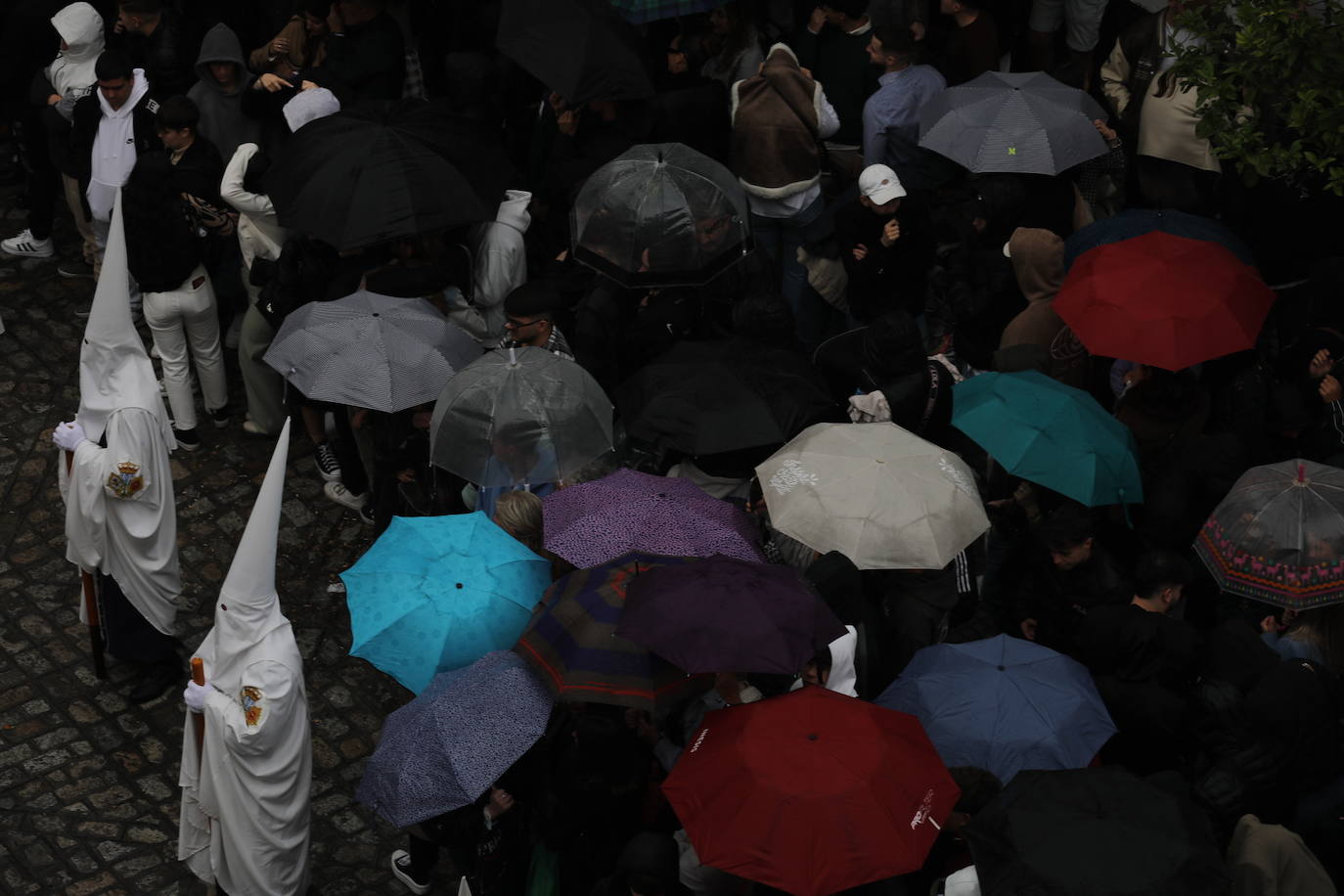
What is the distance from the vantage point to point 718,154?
1169 centimetres

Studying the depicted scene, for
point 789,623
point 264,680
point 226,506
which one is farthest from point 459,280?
point 789,623

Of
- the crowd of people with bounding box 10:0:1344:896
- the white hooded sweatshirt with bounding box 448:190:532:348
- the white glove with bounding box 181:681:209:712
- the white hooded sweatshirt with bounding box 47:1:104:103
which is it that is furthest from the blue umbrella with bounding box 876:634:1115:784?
the white hooded sweatshirt with bounding box 47:1:104:103

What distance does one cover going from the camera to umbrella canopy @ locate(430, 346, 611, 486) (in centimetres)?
882

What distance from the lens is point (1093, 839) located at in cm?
628

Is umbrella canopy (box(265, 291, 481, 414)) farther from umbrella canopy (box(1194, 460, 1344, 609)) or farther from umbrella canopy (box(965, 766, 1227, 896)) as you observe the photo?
umbrella canopy (box(965, 766, 1227, 896))

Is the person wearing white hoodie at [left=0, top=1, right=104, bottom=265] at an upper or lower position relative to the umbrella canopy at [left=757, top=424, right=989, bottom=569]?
lower

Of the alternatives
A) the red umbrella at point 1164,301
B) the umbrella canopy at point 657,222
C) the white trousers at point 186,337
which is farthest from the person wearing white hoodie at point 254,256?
the red umbrella at point 1164,301

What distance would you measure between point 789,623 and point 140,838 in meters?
3.84

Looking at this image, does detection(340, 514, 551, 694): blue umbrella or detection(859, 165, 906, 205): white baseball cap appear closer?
detection(340, 514, 551, 694): blue umbrella

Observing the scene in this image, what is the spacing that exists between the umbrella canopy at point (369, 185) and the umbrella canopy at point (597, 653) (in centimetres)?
328

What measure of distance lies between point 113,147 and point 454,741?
619 centimetres

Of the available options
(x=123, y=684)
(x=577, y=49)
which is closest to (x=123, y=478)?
(x=123, y=684)

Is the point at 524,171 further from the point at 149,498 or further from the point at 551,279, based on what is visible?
the point at 149,498

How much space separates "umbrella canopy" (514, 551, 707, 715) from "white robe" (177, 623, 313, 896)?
119 centimetres
